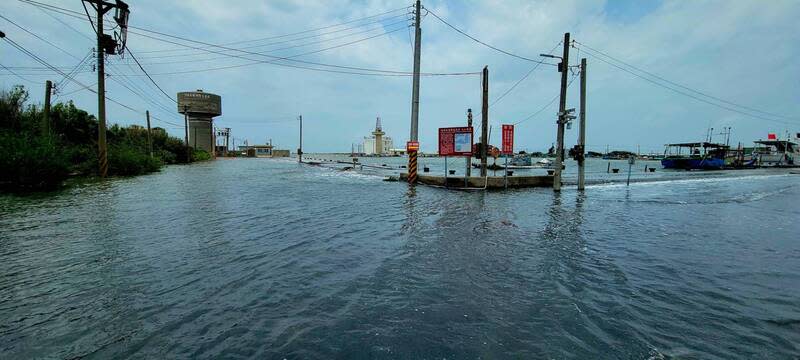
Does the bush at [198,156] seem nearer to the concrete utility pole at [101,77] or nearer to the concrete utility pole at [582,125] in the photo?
the concrete utility pole at [101,77]

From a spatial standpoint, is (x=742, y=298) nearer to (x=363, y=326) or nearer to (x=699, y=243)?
(x=699, y=243)

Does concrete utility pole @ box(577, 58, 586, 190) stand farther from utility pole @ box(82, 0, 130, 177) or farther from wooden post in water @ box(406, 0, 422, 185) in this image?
utility pole @ box(82, 0, 130, 177)

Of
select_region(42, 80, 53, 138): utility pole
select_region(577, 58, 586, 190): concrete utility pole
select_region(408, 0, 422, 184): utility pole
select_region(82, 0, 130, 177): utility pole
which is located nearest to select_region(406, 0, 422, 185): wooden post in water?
select_region(408, 0, 422, 184): utility pole

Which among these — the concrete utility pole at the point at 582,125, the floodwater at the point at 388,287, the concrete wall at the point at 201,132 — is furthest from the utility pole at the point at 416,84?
the concrete wall at the point at 201,132

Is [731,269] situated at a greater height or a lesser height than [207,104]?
lesser

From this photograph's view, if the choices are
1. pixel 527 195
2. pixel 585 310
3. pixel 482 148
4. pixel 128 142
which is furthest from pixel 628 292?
pixel 128 142

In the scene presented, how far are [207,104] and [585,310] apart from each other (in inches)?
3700

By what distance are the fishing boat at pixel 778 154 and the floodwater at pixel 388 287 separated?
218 feet

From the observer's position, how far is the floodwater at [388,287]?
343 centimetres

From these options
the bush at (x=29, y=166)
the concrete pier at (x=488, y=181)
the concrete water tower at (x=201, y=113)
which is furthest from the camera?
the concrete water tower at (x=201, y=113)

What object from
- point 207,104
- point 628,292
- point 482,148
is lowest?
point 628,292

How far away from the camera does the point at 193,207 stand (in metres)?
11.5

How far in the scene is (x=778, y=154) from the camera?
5922 centimetres

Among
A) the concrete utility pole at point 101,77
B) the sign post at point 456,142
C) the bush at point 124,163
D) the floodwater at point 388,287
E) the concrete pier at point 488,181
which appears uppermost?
the concrete utility pole at point 101,77
